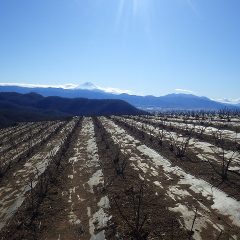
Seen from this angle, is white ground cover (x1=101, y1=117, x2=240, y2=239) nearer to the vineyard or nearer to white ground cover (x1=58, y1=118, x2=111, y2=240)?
the vineyard

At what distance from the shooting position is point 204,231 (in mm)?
6562

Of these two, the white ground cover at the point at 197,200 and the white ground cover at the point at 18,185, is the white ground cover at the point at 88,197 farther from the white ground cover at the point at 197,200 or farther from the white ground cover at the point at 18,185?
the white ground cover at the point at 197,200

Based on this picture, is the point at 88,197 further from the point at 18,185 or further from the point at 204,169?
the point at 204,169

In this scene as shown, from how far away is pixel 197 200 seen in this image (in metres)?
8.36

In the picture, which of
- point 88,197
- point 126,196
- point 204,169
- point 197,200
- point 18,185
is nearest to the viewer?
point 197,200

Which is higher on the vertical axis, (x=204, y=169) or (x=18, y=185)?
(x=204, y=169)

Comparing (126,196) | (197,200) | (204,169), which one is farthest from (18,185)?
(204,169)

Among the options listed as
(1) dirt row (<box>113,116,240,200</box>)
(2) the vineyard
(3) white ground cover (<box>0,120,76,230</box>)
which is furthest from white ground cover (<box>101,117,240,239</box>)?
(3) white ground cover (<box>0,120,76,230</box>)

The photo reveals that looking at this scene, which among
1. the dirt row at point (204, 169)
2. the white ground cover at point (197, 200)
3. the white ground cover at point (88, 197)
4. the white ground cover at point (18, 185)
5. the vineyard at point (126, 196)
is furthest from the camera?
the dirt row at point (204, 169)

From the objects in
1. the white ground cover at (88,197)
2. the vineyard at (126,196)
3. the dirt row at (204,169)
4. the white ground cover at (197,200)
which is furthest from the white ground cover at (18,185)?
the dirt row at (204,169)

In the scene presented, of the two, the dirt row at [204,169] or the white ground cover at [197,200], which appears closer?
the white ground cover at [197,200]

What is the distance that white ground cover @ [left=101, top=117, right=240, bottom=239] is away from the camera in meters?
6.77

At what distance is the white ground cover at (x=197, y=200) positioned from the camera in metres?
6.77

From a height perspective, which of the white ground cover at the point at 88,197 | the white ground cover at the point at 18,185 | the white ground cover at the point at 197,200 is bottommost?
the white ground cover at the point at 18,185
